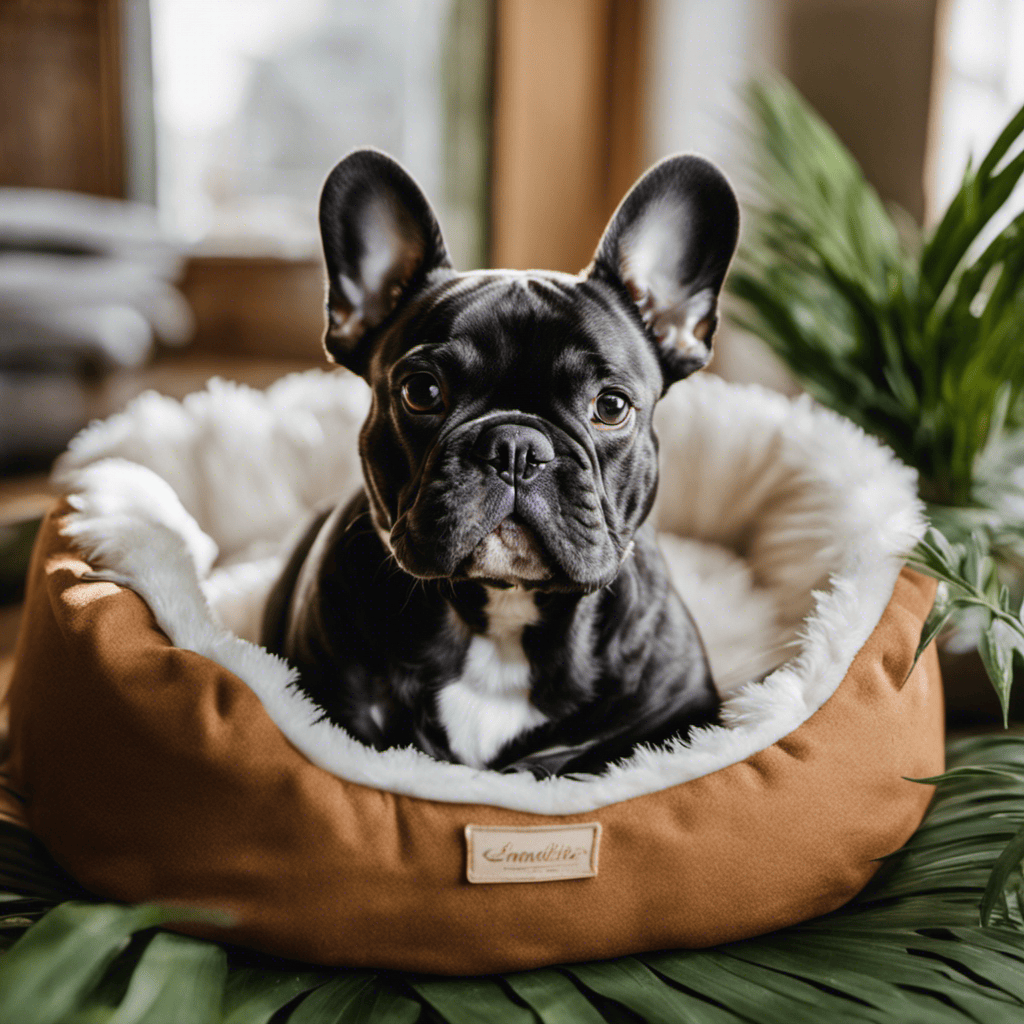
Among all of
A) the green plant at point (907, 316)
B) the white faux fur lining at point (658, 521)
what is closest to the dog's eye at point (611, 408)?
the white faux fur lining at point (658, 521)

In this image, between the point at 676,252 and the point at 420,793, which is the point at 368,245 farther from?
the point at 420,793

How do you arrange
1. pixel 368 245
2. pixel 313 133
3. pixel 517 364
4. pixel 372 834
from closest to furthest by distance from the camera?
pixel 372 834
pixel 517 364
pixel 368 245
pixel 313 133

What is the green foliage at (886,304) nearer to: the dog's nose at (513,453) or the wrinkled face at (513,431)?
the wrinkled face at (513,431)

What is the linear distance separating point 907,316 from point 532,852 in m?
1.28

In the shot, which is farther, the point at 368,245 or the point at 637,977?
the point at 368,245

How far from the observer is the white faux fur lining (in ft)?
3.82

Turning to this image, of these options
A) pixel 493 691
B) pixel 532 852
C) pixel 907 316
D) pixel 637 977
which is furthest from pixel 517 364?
pixel 907 316

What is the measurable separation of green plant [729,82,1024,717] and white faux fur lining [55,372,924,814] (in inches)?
6.9

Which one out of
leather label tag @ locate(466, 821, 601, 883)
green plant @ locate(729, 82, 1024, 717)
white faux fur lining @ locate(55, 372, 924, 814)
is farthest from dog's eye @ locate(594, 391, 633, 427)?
green plant @ locate(729, 82, 1024, 717)

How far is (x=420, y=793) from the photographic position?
112cm

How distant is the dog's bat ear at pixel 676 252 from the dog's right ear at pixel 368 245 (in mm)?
251

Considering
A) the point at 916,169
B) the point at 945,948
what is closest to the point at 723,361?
the point at 916,169

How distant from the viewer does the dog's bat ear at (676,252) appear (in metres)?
1.34

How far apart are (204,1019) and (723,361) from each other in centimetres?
350
